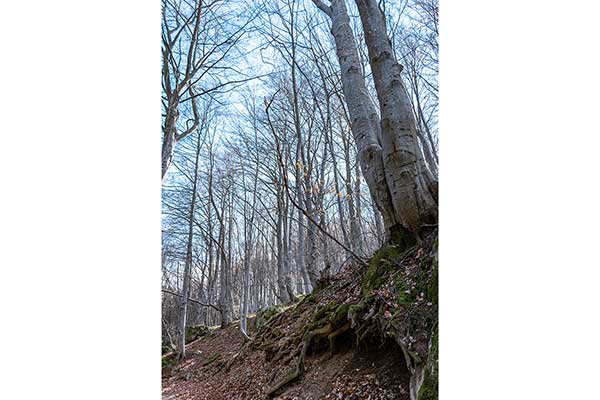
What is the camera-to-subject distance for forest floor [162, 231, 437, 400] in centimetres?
111

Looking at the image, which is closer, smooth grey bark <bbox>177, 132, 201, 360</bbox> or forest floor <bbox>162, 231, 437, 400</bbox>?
forest floor <bbox>162, 231, 437, 400</bbox>

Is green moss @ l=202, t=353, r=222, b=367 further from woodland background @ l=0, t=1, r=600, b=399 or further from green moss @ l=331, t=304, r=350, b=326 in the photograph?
green moss @ l=331, t=304, r=350, b=326

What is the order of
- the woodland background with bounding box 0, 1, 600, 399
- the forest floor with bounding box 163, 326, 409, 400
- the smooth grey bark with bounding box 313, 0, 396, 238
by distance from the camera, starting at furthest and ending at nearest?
the smooth grey bark with bounding box 313, 0, 396, 238 → the forest floor with bounding box 163, 326, 409, 400 → the woodland background with bounding box 0, 1, 600, 399

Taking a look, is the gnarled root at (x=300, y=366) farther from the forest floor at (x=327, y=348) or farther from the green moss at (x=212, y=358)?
the green moss at (x=212, y=358)

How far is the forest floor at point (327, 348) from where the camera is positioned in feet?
3.64

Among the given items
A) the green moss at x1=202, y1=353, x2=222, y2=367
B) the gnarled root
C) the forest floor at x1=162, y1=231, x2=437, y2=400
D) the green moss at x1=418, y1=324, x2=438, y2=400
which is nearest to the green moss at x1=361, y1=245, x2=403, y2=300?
the forest floor at x1=162, y1=231, x2=437, y2=400

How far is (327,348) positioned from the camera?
126 centimetres

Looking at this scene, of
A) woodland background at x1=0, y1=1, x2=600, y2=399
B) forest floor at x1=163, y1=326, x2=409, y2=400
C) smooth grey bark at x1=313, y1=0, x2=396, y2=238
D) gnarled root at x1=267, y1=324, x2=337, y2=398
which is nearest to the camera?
woodland background at x1=0, y1=1, x2=600, y2=399

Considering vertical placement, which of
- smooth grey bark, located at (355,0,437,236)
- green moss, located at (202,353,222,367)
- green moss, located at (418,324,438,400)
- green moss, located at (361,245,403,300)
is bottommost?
green moss, located at (418,324,438,400)
